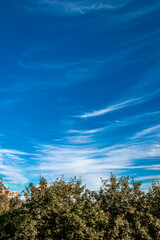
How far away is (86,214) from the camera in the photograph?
2425 cm

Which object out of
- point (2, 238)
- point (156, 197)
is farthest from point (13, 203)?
point (156, 197)

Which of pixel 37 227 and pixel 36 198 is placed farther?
pixel 36 198

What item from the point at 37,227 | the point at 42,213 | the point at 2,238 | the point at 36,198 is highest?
the point at 36,198

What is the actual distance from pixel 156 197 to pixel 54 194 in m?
13.9

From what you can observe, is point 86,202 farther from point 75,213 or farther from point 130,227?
point 130,227

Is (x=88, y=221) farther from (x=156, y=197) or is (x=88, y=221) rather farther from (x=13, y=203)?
(x=13, y=203)

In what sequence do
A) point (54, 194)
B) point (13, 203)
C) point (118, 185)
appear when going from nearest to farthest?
1. point (54, 194)
2. point (118, 185)
3. point (13, 203)

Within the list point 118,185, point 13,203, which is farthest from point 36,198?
point 13,203

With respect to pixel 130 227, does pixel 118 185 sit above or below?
above

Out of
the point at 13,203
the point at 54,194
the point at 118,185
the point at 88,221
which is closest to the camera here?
the point at 88,221

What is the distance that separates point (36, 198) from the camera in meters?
26.6

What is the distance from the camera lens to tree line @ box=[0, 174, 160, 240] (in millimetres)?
22688

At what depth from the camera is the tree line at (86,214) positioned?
22688mm

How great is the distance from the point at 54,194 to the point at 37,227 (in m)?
4.17
